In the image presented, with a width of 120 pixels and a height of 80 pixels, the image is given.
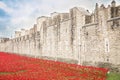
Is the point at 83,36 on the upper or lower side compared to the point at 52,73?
upper

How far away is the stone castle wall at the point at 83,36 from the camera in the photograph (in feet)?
65.7

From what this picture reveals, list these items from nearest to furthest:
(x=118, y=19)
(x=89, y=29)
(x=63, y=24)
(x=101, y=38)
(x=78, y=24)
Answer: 1. (x=118, y=19)
2. (x=101, y=38)
3. (x=89, y=29)
4. (x=78, y=24)
5. (x=63, y=24)

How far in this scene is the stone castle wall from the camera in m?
20.0

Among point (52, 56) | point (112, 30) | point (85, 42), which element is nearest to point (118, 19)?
point (112, 30)

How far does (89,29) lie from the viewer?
77.9 ft

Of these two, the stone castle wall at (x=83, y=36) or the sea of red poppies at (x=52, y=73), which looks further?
the stone castle wall at (x=83, y=36)

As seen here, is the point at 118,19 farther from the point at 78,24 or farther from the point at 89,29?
the point at 78,24

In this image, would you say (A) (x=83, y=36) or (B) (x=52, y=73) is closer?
(B) (x=52, y=73)

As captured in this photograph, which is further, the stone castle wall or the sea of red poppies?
the stone castle wall

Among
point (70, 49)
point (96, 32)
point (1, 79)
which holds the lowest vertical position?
point (1, 79)

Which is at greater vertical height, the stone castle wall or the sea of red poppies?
the stone castle wall

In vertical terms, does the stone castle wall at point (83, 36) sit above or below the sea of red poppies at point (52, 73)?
above

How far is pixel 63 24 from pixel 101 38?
32.5 ft

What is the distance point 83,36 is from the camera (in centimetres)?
2503
